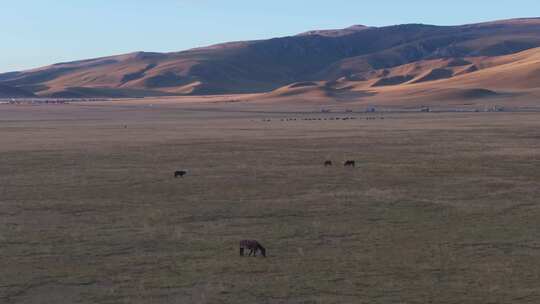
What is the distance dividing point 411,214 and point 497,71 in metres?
149

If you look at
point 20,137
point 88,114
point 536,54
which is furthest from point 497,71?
point 20,137

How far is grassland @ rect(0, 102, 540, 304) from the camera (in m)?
15.1

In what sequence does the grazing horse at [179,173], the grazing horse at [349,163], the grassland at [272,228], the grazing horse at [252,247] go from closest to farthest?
the grassland at [272,228], the grazing horse at [252,247], the grazing horse at [179,173], the grazing horse at [349,163]

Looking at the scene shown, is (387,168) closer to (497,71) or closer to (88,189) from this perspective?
(88,189)

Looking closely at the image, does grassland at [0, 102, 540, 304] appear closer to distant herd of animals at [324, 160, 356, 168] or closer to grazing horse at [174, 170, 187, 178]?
grazing horse at [174, 170, 187, 178]

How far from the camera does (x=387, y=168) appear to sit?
33969 millimetres

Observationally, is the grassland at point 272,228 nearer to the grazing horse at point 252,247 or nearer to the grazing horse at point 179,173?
the grazing horse at point 252,247

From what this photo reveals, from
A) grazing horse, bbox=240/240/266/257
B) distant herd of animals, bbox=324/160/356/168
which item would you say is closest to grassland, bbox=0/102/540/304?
grazing horse, bbox=240/240/266/257

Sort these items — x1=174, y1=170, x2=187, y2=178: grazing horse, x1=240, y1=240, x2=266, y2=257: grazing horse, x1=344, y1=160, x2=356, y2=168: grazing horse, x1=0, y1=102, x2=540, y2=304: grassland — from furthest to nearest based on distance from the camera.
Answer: x1=344, y1=160, x2=356, y2=168: grazing horse → x1=174, y1=170, x2=187, y2=178: grazing horse → x1=240, y1=240, x2=266, y2=257: grazing horse → x1=0, y1=102, x2=540, y2=304: grassland

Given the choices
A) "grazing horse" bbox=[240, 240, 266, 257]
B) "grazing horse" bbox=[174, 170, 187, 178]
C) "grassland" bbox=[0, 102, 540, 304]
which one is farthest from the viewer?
"grazing horse" bbox=[174, 170, 187, 178]

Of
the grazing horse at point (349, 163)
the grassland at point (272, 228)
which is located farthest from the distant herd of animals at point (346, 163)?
the grassland at point (272, 228)

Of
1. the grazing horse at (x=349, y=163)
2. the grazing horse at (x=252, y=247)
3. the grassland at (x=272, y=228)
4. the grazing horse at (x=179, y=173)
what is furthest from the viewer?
the grazing horse at (x=349, y=163)

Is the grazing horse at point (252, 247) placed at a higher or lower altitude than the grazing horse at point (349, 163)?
higher

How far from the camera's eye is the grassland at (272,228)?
15086mm
